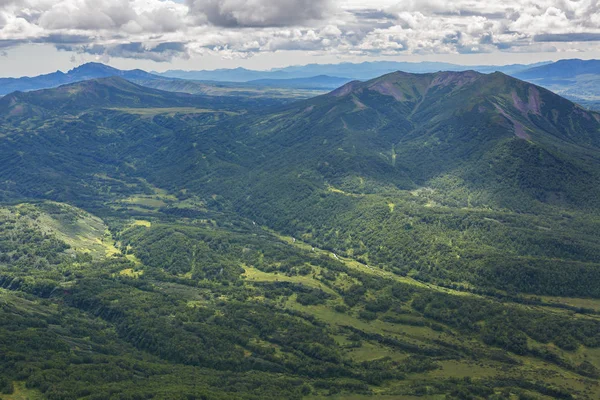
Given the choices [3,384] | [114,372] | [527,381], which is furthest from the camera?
[527,381]

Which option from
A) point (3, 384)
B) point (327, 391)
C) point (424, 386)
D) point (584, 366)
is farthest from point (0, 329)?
point (584, 366)

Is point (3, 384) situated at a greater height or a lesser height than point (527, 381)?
greater

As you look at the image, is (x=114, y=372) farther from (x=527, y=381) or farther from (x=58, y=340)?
(x=527, y=381)

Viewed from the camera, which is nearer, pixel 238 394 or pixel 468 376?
pixel 238 394

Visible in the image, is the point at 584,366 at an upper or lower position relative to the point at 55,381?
lower

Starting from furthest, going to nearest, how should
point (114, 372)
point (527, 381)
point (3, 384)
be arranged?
point (527, 381) < point (114, 372) < point (3, 384)

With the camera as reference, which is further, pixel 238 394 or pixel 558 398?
pixel 558 398

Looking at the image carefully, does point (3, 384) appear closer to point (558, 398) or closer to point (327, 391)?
point (327, 391)

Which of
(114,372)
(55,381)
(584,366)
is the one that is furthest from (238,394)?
(584,366)
